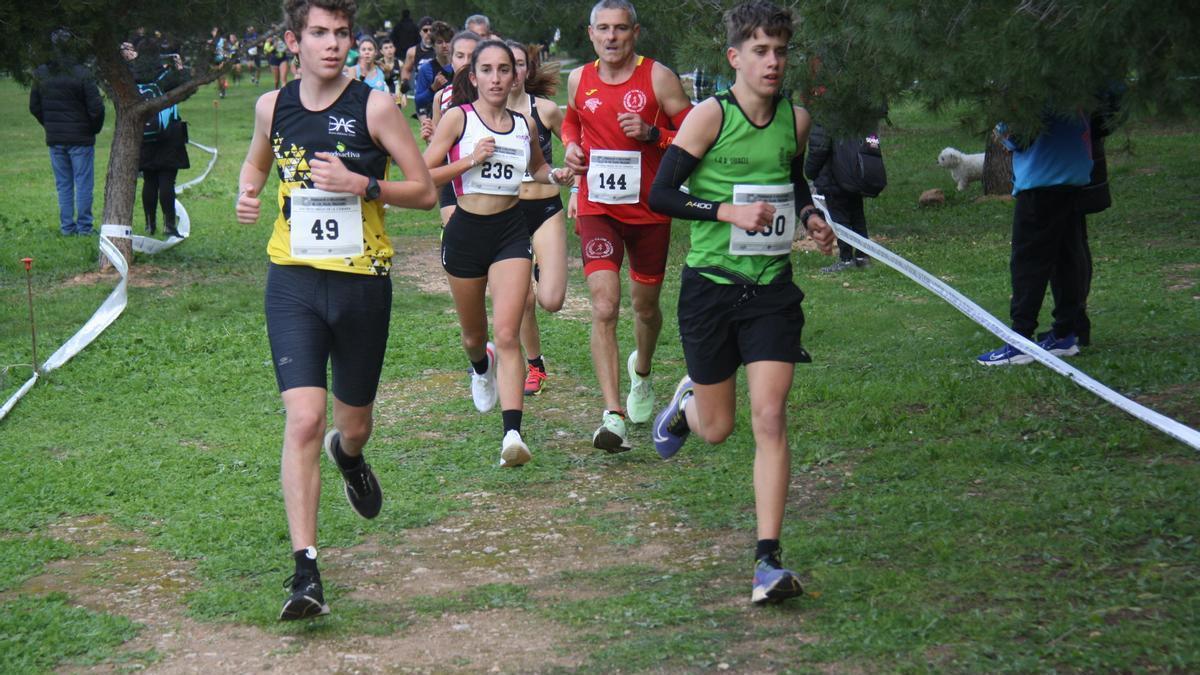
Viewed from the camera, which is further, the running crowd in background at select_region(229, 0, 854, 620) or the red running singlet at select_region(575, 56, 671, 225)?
the red running singlet at select_region(575, 56, 671, 225)

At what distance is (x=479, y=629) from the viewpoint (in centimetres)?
502

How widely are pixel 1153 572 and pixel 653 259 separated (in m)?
3.29

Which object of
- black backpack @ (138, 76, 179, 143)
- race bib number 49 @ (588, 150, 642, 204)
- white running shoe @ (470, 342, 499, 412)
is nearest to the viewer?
race bib number 49 @ (588, 150, 642, 204)

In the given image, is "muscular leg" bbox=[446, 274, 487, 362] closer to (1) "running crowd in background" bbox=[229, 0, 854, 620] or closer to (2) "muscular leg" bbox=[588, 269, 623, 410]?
(2) "muscular leg" bbox=[588, 269, 623, 410]

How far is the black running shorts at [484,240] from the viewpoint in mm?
7301

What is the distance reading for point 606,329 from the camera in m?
7.56

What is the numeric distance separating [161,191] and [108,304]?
181 inches

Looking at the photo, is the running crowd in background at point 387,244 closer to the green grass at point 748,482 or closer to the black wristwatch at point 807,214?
the black wristwatch at point 807,214

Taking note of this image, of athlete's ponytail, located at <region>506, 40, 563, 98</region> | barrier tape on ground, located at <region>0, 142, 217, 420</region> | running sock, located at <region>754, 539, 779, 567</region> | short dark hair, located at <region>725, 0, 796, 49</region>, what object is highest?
short dark hair, located at <region>725, 0, 796, 49</region>

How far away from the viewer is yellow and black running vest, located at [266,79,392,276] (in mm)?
5234

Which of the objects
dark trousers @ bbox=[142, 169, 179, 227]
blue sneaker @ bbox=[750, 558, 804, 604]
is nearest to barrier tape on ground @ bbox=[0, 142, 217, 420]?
dark trousers @ bbox=[142, 169, 179, 227]

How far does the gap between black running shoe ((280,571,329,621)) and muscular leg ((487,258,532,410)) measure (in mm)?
2220

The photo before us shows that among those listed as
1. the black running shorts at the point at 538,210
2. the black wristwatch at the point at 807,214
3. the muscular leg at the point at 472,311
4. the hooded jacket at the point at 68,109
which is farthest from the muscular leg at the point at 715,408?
the hooded jacket at the point at 68,109

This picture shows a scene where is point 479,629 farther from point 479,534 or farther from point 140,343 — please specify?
point 140,343
